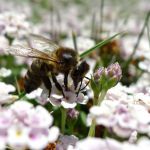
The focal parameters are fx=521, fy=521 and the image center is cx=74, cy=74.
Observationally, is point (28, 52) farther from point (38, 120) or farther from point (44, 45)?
point (38, 120)

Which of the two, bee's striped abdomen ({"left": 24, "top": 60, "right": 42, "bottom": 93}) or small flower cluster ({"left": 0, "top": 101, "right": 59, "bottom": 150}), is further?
bee's striped abdomen ({"left": 24, "top": 60, "right": 42, "bottom": 93})

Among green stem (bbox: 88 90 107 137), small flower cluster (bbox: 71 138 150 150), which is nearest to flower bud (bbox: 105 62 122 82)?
green stem (bbox: 88 90 107 137)

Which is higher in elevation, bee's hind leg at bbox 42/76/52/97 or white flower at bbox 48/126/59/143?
bee's hind leg at bbox 42/76/52/97

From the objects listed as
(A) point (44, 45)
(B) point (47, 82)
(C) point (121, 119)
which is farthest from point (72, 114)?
(C) point (121, 119)

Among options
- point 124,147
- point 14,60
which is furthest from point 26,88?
point 14,60

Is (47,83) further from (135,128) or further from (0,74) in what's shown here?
(135,128)

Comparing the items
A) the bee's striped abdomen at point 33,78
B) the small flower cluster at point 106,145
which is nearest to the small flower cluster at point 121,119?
the small flower cluster at point 106,145

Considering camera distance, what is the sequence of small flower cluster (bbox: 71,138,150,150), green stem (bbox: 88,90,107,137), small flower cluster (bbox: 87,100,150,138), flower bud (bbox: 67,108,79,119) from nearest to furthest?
1. small flower cluster (bbox: 71,138,150,150)
2. small flower cluster (bbox: 87,100,150,138)
3. green stem (bbox: 88,90,107,137)
4. flower bud (bbox: 67,108,79,119)

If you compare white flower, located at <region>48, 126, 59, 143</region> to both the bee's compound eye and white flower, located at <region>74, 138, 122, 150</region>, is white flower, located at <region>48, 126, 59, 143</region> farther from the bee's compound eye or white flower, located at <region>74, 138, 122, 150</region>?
the bee's compound eye
